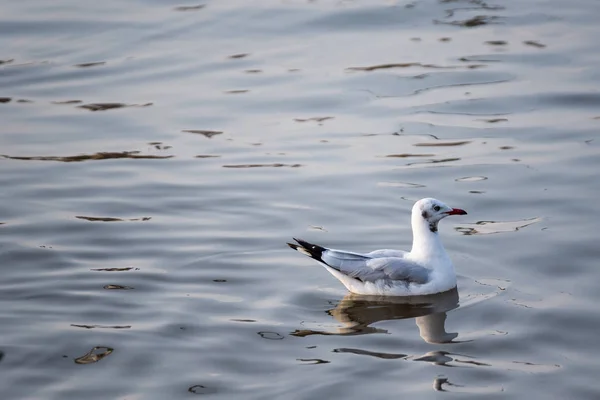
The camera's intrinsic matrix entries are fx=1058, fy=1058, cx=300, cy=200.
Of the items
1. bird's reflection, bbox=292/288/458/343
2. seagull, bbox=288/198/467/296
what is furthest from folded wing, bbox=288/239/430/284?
bird's reflection, bbox=292/288/458/343

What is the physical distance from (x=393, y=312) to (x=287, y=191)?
10.3ft

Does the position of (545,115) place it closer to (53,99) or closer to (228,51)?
(228,51)

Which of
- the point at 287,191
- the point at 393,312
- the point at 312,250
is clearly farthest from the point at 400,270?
the point at 287,191

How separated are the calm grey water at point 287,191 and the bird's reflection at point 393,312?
3cm

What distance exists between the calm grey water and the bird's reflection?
1.1 inches

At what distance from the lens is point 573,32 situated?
17.6 metres

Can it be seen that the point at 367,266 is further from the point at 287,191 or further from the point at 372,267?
the point at 287,191

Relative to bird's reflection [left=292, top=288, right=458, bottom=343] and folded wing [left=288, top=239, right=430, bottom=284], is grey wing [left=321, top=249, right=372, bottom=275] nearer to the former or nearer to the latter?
folded wing [left=288, top=239, right=430, bottom=284]

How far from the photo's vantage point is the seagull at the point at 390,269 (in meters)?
9.70

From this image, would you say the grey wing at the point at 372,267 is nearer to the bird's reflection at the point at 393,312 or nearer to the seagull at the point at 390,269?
the seagull at the point at 390,269

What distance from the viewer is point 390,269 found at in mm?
9773

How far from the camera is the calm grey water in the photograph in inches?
322

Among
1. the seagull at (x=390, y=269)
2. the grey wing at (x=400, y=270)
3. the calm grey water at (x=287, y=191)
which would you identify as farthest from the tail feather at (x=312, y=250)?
the grey wing at (x=400, y=270)

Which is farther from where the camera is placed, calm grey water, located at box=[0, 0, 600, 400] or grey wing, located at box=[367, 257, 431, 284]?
grey wing, located at box=[367, 257, 431, 284]
